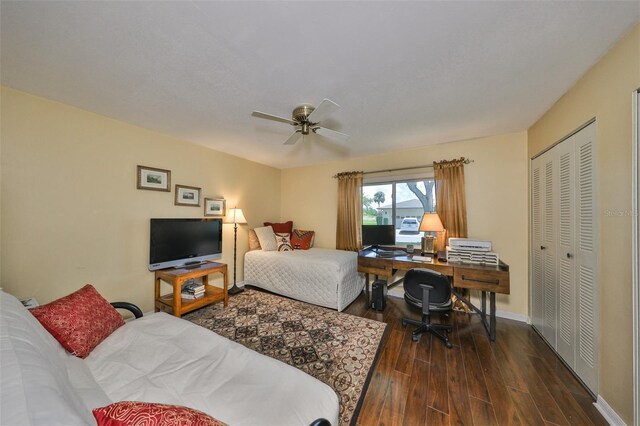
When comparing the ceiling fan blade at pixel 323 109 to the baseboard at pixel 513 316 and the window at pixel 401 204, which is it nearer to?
the window at pixel 401 204

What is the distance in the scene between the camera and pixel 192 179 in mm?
3158

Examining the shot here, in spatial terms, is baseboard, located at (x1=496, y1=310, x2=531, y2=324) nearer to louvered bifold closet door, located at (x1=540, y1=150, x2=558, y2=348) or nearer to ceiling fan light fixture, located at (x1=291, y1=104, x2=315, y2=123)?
louvered bifold closet door, located at (x1=540, y1=150, x2=558, y2=348)

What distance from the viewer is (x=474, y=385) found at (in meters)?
1.67

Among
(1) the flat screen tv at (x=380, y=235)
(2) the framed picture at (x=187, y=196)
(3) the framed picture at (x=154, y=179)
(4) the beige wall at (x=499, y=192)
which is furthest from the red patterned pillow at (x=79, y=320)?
(4) the beige wall at (x=499, y=192)

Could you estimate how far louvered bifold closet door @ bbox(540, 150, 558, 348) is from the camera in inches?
81.4

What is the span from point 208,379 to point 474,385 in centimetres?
197

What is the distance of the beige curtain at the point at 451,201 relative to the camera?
9.78 feet

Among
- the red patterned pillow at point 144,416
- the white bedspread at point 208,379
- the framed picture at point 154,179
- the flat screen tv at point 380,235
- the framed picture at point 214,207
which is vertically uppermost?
the framed picture at point 154,179

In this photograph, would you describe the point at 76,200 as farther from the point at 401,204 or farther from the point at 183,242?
the point at 401,204

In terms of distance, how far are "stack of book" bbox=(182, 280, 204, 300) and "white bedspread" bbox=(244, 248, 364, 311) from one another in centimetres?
99

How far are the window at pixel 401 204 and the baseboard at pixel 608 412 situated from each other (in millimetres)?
2175

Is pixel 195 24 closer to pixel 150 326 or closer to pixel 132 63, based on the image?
pixel 132 63

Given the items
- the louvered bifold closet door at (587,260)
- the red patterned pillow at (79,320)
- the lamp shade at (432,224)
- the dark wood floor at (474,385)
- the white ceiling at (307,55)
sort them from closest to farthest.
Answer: the white ceiling at (307,55) < the red patterned pillow at (79,320) < the dark wood floor at (474,385) < the louvered bifold closet door at (587,260) < the lamp shade at (432,224)

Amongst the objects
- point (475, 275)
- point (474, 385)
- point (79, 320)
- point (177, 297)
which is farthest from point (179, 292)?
point (475, 275)
